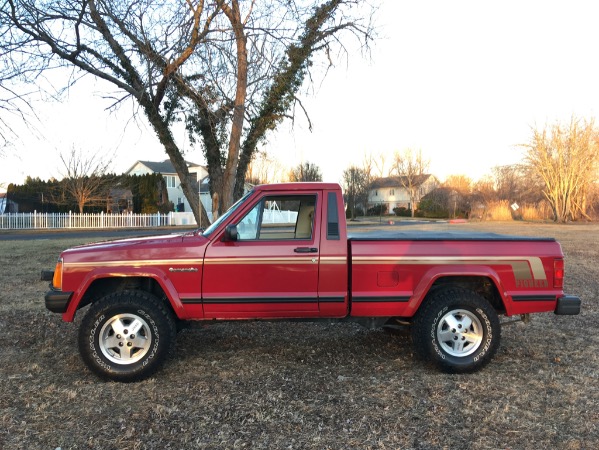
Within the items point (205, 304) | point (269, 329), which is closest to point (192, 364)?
point (205, 304)

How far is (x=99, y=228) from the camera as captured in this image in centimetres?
3272

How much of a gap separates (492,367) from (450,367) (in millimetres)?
570

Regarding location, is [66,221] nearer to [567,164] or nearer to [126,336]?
[126,336]

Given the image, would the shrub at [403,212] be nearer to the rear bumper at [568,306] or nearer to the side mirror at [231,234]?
the rear bumper at [568,306]

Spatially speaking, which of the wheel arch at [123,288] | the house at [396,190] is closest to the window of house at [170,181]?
the house at [396,190]

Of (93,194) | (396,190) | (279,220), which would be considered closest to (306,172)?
(93,194)

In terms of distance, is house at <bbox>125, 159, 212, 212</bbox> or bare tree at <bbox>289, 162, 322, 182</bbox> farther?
house at <bbox>125, 159, 212, 212</bbox>

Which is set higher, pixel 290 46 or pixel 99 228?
pixel 290 46

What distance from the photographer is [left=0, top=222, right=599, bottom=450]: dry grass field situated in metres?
3.39

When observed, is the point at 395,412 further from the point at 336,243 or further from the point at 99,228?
the point at 99,228

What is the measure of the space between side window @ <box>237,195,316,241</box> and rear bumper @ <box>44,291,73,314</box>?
1.71 metres

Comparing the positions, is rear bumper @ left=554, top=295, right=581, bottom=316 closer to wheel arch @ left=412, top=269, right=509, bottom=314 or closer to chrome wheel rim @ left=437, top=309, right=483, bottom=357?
wheel arch @ left=412, top=269, right=509, bottom=314

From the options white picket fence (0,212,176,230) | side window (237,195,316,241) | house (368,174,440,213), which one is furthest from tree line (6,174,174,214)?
house (368,174,440,213)

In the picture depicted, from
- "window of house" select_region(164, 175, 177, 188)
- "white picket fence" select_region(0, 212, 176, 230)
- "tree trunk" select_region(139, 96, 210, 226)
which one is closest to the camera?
"tree trunk" select_region(139, 96, 210, 226)
